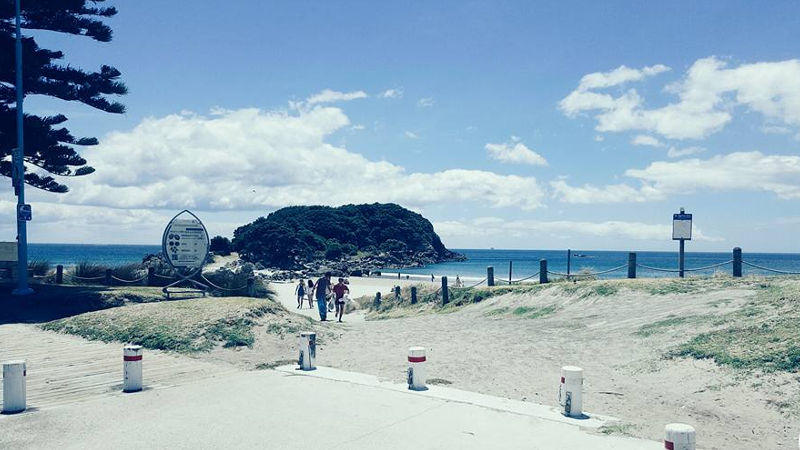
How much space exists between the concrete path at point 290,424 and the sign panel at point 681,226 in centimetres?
1447

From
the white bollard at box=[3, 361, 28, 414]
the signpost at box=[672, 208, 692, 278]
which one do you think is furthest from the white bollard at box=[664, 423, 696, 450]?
the signpost at box=[672, 208, 692, 278]

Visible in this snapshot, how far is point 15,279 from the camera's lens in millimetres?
21766

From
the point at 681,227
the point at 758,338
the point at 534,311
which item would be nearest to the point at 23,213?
the point at 534,311

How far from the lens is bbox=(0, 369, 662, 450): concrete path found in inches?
273

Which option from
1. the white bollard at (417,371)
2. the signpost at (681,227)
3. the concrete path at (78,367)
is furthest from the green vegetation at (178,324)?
the signpost at (681,227)

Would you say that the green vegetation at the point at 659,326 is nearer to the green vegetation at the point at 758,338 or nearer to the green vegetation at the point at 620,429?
the green vegetation at the point at 758,338

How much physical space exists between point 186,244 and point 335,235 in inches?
3537

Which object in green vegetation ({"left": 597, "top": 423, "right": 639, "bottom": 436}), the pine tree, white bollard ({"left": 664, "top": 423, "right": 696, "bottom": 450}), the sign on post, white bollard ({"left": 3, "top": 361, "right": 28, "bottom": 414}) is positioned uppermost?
the pine tree

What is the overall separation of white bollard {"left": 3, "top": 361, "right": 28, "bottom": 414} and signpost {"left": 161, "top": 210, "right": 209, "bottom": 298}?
420 inches

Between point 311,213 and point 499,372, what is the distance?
356ft

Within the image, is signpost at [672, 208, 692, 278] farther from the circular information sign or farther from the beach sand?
the circular information sign

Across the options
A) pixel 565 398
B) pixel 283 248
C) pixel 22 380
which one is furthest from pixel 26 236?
pixel 283 248

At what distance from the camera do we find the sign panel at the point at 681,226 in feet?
67.1

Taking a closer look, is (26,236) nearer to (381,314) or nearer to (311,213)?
(381,314)
